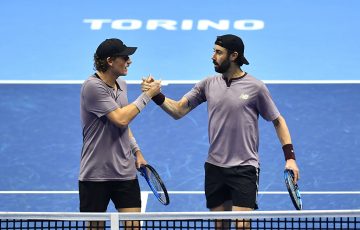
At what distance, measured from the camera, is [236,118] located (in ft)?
29.0

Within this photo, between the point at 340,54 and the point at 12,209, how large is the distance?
7.03 m

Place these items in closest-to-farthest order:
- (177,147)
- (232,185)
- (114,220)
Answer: (114,220), (232,185), (177,147)

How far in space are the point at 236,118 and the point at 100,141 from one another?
3.73ft

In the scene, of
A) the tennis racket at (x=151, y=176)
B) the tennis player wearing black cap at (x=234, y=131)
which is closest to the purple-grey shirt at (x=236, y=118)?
the tennis player wearing black cap at (x=234, y=131)

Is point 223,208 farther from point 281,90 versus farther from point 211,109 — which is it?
point 281,90

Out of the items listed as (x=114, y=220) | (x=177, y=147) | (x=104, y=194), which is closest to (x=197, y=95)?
(x=104, y=194)

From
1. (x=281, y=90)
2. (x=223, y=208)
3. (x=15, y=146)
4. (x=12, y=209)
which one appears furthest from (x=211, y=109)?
(x=281, y=90)

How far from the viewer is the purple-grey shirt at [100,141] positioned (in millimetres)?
8531

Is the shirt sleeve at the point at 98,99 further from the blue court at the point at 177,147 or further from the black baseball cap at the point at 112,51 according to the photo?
the blue court at the point at 177,147

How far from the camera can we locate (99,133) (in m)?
8.55

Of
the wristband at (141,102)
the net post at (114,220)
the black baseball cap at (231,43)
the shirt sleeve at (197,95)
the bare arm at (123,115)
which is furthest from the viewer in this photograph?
the shirt sleeve at (197,95)

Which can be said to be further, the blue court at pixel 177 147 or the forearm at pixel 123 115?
the blue court at pixel 177 147

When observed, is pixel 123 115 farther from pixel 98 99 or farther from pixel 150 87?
pixel 150 87

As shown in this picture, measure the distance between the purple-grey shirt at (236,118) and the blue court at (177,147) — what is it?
10.6 ft
